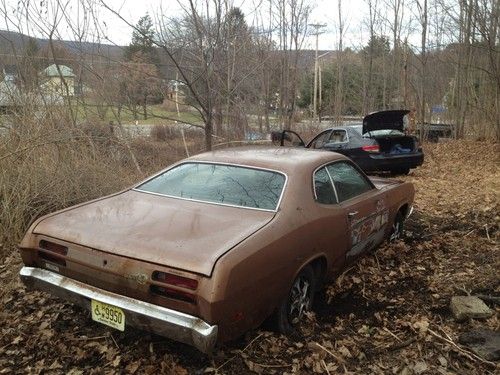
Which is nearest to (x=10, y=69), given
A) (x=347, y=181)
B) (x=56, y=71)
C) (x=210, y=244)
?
(x=56, y=71)

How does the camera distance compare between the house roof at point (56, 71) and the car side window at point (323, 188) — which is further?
the house roof at point (56, 71)

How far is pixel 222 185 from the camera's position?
373 centimetres

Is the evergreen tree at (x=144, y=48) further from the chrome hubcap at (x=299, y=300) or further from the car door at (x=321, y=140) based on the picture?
the chrome hubcap at (x=299, y=300)

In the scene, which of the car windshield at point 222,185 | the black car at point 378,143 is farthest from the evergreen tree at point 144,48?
the car windshield at point 222,185

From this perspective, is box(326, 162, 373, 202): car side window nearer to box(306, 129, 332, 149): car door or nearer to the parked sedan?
the parked sedan

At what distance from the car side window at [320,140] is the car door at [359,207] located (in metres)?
6.07

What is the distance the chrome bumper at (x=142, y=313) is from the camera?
8.35 feet

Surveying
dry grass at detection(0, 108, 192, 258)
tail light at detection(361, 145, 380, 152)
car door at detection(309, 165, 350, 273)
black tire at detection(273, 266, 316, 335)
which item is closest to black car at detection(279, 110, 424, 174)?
Answer: tail light at detection(361, 145, 380, 152)

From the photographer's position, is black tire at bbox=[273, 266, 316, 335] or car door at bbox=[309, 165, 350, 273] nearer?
black tire at bbox=[273, 266, 316, 335]

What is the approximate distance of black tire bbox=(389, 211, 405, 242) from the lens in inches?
216

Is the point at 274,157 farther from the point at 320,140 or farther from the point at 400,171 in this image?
the point at 400,171

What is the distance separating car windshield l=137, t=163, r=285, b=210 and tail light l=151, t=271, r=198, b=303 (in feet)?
3.21

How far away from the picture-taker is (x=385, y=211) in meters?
4.85

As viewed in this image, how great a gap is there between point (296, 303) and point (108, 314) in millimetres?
1378
